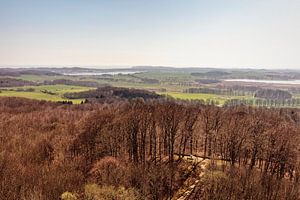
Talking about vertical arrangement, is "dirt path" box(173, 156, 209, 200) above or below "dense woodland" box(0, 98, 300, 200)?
below

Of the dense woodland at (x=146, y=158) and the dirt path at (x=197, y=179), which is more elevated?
the dense woodland at (x=146, y=158)

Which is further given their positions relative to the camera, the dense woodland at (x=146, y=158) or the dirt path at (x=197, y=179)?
the dirt path at (x=197, y=179)

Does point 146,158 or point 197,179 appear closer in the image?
point 197,179

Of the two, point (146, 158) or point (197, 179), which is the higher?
point (197, 179)

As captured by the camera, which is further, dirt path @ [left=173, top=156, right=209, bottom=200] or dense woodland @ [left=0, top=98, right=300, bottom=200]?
dirt path @ [left=173, top=156, right=209, bottom=200]

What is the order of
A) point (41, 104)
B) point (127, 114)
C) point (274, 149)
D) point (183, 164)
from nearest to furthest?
point (274, 149) < point (183, 164) < point (127, 114) < point (41, 104)

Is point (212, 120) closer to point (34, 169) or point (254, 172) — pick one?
point (254, 172)

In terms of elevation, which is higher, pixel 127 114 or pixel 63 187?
pixel 127 114

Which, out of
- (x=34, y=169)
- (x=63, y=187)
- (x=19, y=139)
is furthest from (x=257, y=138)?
(x=19, y=139)
